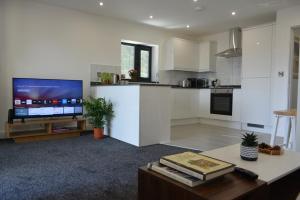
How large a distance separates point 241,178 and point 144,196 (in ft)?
1.54

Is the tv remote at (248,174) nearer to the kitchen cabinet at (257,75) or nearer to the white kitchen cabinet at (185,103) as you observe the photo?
the kitchen cabinet at (257,75)

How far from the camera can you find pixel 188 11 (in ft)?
14.6

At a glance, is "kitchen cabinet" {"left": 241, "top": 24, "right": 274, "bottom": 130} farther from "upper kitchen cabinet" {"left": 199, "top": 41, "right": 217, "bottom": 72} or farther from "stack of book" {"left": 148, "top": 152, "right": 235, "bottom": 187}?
"stack of book" {"left": 148, "top": 152, "right": 235, "bottom": 187}

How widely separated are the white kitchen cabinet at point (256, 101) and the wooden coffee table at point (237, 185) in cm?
343

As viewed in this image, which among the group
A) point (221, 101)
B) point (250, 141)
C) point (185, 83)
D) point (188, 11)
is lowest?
point (250, 141)

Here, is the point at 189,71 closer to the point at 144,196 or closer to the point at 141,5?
the point at 141,5

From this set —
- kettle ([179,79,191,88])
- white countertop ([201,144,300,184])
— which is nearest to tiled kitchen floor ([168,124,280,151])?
white countertop ([201,144,300,184])

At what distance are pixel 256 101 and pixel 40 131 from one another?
424 cm

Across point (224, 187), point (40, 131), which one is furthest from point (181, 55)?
point (224, 187)

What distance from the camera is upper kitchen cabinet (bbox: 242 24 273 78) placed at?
Answer: 4.48 metres

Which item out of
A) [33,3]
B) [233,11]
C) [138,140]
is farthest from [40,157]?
[233,11]

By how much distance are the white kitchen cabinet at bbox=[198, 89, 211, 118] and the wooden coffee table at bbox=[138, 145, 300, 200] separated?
4326mm

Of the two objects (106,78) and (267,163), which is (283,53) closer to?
(106,78)

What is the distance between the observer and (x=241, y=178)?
40.8 inches
